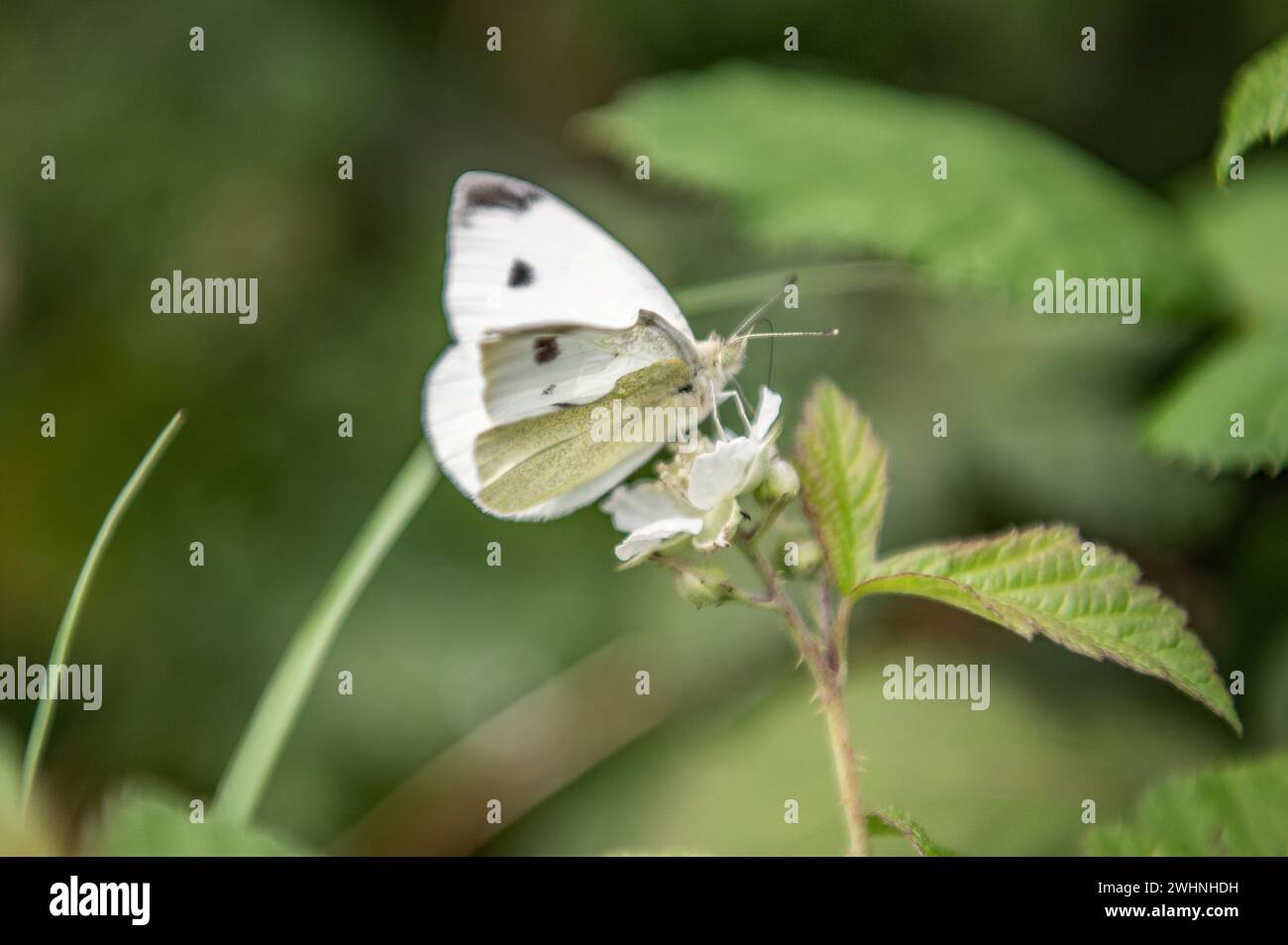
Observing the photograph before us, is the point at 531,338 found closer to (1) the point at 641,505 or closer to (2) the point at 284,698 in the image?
(1) the point at 641,505

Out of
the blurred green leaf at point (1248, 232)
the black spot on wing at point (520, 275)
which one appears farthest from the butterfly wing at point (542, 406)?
the blurred green leaf at point (1248, 232)

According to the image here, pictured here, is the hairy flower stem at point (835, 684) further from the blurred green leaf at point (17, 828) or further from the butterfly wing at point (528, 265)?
the blurred green leaf at point (17, 828)

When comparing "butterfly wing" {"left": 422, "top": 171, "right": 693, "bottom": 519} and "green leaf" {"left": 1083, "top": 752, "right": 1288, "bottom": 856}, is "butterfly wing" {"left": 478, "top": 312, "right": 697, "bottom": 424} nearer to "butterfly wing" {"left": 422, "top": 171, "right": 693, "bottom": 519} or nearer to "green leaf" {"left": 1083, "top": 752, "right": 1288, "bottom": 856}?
"butterfly wing" {"left": 422, "top": 171, "right": 693, "bottom": 519}

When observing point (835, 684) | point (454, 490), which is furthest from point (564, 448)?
point (454, 490)

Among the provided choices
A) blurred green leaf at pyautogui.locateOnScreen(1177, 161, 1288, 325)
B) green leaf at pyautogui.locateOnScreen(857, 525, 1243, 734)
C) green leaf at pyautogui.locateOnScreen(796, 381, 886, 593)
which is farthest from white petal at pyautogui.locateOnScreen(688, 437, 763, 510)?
blurred green leaf at pyautogui.locateOnScreen(1177, 161, 1288, 325)

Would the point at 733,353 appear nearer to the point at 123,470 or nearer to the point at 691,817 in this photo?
the point at 691,817

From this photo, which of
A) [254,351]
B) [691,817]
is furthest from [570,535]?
[254,351]
